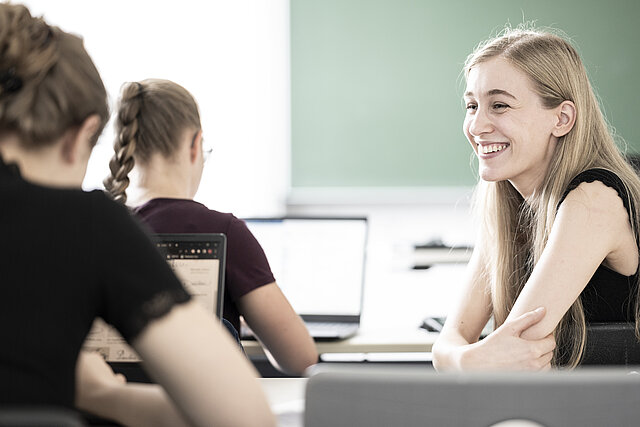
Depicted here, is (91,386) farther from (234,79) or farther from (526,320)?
(234,79)

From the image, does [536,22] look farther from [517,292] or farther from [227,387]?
[227,387]

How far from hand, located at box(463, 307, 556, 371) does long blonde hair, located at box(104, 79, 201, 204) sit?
0.78 m

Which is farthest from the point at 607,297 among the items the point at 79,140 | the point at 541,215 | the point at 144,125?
the point at 79,140

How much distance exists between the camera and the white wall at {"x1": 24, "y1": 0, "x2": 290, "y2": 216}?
161 inches

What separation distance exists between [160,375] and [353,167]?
349cm

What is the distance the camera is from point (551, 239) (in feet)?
5.35

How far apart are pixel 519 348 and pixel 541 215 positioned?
0.34m

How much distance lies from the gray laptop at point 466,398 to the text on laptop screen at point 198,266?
59 centimetres

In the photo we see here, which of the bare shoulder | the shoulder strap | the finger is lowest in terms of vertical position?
the finger

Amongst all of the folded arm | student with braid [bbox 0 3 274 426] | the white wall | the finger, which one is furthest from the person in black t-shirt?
the white wall

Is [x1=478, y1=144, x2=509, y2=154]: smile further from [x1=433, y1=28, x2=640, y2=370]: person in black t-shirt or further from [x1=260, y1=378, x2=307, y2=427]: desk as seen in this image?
[x1=260, y1=378, x2=307, y2=427]: desk

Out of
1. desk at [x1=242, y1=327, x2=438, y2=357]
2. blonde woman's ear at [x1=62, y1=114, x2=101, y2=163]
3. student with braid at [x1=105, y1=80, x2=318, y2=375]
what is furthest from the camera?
desk at [x1=242, y1=327, x2=438, y2=357]

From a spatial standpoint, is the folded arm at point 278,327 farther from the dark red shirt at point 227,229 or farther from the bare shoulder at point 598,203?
the bare shoulder at point 598,203

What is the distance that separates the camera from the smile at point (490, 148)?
6.17ft
